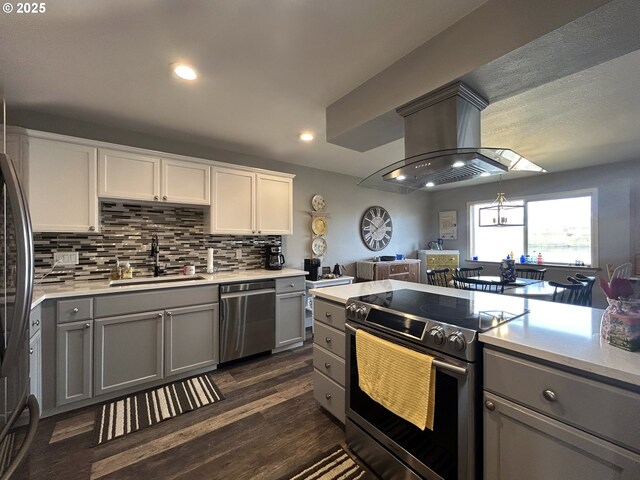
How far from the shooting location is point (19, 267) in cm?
89

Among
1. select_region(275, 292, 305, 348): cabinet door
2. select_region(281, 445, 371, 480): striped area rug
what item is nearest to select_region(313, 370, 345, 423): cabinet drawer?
select_region(281, 445, 371, 480): striped area rug

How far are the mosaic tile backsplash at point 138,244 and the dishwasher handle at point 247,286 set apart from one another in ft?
2.23

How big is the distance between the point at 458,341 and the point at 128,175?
2.96 meters

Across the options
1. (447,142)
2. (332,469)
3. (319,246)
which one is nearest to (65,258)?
(332,469)

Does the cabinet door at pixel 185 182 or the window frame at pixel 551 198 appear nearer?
the cabinet door at pixel 185 182

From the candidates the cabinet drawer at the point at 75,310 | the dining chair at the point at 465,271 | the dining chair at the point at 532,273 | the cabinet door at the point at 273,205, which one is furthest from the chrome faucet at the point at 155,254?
the dining chair at the point at 532,273

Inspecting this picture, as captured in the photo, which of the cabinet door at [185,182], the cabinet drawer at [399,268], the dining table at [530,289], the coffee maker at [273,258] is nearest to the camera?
the cabinet door at [185,182]

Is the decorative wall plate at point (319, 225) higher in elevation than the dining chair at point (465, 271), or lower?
higher

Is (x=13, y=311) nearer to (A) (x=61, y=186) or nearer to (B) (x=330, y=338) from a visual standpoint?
(B) (x=330, y=338)

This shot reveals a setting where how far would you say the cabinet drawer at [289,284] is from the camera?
312 cm

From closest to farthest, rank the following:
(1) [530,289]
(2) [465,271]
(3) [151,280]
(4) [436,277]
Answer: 1. (3) [151,280]
2. (1) [530,289]
3. (4) [436,277]
4. (2) [465,271]

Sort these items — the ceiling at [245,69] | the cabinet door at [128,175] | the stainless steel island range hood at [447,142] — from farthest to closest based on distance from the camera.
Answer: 1. the cabinet door at [128,175]
2. the stainless steel island range hood at [447,142]
3. the ceiling at [245,69]

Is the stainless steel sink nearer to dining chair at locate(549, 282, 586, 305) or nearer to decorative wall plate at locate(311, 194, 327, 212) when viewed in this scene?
decorative wall plate at locate(311, 194, 327, 212)

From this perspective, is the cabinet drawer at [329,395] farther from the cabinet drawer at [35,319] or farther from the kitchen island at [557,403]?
the cabinet drawer at [35,319]
